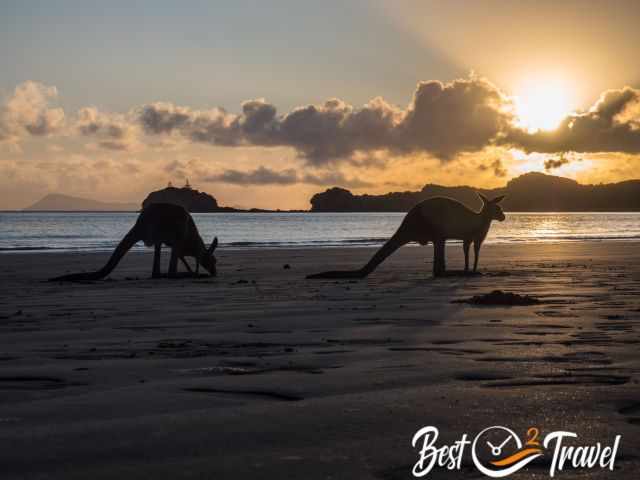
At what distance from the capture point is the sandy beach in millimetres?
2963

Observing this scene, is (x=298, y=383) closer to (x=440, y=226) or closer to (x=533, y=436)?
(x=533, y=436)

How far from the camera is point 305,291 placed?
11430 mm

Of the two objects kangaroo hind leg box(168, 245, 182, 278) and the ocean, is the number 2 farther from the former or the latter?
the ocean

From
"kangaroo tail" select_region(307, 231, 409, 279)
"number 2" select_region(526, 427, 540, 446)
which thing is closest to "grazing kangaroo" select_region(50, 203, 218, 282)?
"kangaroo tail" select_region(307, 231, 409, 279)

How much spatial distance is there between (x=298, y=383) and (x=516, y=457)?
1711 millimetres

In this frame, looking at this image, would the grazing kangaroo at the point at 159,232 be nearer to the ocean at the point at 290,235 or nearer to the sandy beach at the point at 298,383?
the sandy beach at the point at 298,383

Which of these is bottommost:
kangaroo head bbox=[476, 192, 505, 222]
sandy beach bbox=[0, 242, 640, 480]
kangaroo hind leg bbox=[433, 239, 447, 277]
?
sandy beach bbox=[0, 242, 640, 480]

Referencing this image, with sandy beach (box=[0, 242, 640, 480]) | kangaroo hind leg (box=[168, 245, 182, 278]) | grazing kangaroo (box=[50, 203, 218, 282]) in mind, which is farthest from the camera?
kangaroo hind leg (box=[168, 245, 182, 278])

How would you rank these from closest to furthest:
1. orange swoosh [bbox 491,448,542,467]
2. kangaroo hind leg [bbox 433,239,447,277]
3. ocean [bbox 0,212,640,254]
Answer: orange swoosh [bbox 491,448,542,467] < kangaroo hind leg [bbox 433,239,447,277] < ocean [bbox 0,212,640,254]

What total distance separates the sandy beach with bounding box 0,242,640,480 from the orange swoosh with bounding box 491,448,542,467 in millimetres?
79

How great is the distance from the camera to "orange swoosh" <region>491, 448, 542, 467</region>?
2.83m

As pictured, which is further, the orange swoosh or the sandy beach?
the sandy beach

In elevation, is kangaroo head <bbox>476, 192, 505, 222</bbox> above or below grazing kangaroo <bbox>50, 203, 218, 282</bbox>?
above

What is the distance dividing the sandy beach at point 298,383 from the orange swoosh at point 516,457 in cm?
8
